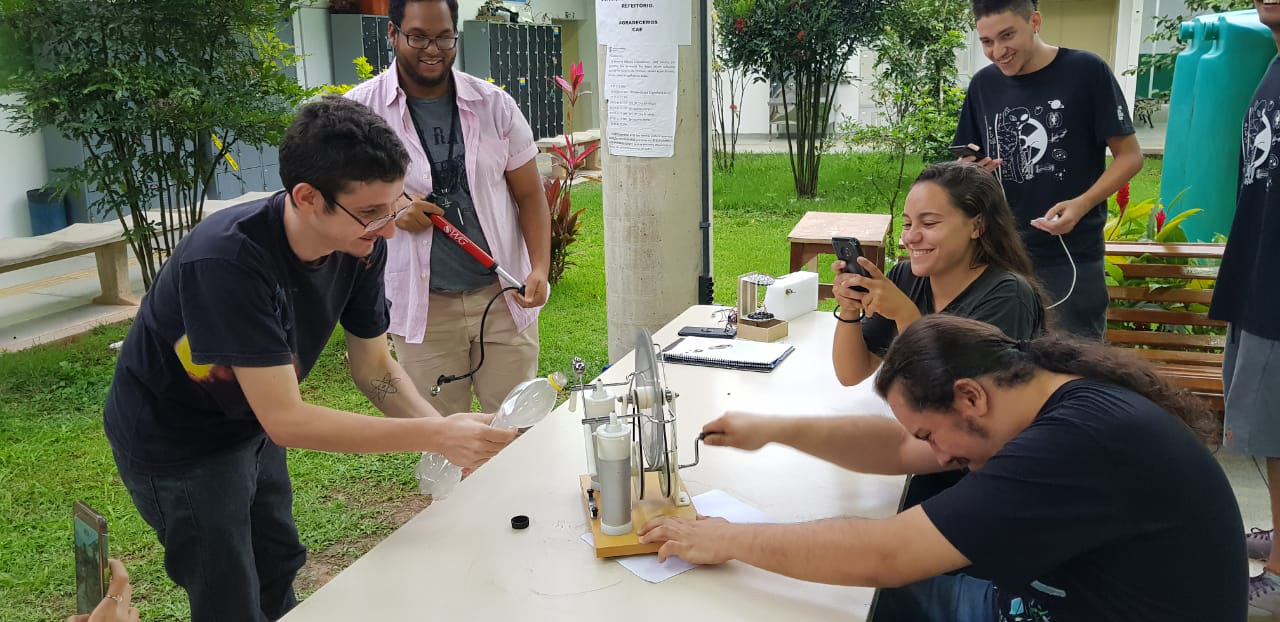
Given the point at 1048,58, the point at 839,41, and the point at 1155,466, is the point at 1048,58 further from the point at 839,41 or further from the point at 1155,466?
the point at 839,41

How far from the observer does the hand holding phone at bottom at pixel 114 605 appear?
4.36ft

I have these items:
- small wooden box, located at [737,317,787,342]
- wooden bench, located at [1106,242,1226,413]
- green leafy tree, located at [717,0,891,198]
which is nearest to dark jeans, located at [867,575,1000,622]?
small wooden box, located at [737,317,787,342]

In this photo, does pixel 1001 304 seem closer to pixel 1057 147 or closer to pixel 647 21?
pixel 1057 147

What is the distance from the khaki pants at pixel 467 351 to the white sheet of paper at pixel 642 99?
4.20ft

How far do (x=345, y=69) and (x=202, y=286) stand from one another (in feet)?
28.3

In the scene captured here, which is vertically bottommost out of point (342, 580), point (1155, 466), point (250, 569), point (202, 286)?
point (250, 569)

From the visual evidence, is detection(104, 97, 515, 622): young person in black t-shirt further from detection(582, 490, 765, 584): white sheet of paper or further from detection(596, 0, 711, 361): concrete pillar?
detection(596, 0, 711, 361): concrete pillar

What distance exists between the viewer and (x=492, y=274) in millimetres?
2920

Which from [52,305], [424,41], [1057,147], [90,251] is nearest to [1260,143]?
[1057,147]

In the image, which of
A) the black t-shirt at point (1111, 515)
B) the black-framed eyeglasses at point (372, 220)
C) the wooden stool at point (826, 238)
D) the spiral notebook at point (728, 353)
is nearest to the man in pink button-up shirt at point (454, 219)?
the spiral notebook at point (728, 353)

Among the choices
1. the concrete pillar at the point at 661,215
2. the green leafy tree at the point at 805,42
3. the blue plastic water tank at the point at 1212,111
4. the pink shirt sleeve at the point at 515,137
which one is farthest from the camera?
the green leafy tree at the point at 805,42

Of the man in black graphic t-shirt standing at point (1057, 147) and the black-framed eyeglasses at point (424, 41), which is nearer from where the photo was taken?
the black-framed eyeglasses at point (424, 41)

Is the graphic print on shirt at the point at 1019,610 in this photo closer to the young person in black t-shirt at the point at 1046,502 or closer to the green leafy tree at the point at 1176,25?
the young person in black t-shirt at the point at 1046,502

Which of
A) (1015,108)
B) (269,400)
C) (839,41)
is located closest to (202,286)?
(269,400)
